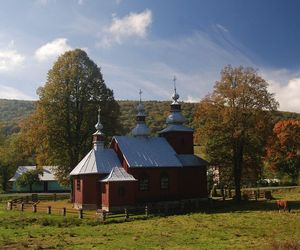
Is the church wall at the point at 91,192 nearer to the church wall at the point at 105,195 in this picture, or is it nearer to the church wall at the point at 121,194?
the church wall at the point at 105,195

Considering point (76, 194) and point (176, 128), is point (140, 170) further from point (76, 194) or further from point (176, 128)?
point (176, 128)

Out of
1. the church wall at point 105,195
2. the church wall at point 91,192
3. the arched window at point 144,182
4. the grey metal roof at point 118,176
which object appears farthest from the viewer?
the arched window at point 144,182

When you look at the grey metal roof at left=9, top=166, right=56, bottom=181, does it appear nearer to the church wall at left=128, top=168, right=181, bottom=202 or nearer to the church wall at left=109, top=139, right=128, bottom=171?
the church wall at left=109, top=139, right=128, bottom=171

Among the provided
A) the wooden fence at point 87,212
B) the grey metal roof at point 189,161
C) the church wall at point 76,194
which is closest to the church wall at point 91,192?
the church wall at point 76,194

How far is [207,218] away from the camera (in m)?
33.4

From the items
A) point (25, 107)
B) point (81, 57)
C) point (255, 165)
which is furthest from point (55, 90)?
point (25, 107)

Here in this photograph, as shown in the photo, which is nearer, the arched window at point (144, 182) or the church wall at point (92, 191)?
A: the church wall at point (92, 191)

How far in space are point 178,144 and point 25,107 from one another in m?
148

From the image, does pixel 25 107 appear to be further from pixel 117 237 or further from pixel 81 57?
pixel 117 237

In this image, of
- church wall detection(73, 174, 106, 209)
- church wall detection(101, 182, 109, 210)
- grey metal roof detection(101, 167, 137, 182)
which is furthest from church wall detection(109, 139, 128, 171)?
church wall detection(101, 182, 109, 210)

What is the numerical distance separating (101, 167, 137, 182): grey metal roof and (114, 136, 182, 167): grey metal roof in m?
0.99

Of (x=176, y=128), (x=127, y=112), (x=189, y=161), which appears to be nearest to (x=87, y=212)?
(x=189, y=161)

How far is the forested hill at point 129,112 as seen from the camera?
5541 inches

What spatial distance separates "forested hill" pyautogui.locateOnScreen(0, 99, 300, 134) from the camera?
141 m
